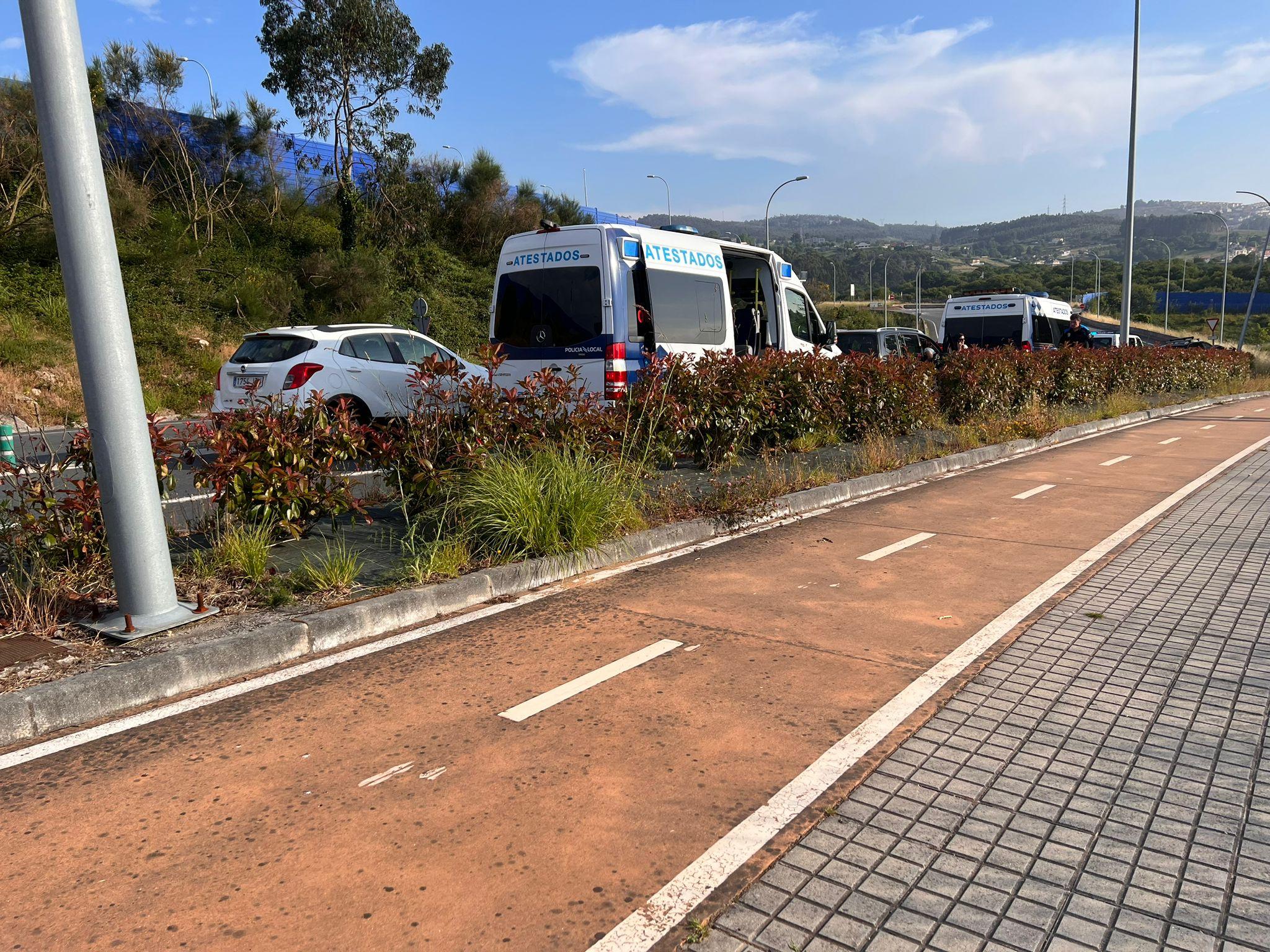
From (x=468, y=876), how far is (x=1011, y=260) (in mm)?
210876

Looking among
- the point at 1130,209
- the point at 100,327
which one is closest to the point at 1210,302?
the point at 1130,209

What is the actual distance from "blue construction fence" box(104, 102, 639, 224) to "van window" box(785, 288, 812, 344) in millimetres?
11823

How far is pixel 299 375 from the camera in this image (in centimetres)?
1132

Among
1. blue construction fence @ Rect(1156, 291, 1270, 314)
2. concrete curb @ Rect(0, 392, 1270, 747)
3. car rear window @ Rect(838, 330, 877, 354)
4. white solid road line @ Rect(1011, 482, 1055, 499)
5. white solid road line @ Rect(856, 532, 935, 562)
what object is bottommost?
blue construction fence @ Rect(1156, 291, 1270, 314)

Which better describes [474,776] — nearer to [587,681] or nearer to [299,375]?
[587,681]

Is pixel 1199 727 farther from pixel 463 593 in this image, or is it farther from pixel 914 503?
pixel 914 503

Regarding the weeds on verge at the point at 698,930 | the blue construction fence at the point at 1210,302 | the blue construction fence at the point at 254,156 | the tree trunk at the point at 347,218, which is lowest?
the blue construction fence at the point at 1210,302

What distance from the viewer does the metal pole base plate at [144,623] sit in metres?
4.71

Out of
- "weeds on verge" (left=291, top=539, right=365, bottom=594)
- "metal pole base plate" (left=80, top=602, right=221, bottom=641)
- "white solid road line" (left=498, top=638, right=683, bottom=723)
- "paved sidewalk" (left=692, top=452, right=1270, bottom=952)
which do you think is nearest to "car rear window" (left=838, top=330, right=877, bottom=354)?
"paved sidewalk" (left=692, top=452, right=1270, bottom=952)

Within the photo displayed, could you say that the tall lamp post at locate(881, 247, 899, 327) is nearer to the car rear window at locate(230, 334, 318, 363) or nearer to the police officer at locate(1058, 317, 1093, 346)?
the police officer at locate(1058, 317, 1093, 346)

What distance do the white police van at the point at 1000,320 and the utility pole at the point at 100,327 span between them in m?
20.3

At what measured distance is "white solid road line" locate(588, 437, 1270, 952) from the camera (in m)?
2.65

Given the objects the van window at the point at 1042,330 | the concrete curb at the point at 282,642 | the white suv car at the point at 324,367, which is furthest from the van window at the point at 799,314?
the van window at the point at 1042,330

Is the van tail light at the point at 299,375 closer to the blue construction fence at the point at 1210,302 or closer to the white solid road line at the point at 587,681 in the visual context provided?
the white solid road line at the point at 587,681
